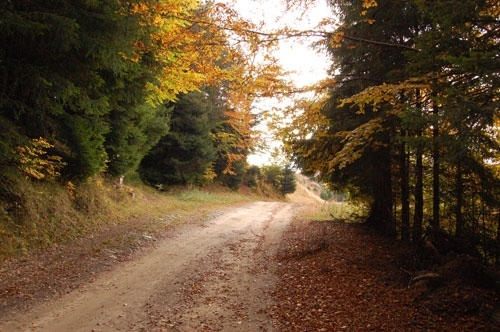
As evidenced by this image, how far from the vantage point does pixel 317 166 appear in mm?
10594

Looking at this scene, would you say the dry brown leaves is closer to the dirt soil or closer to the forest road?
the dirt soil

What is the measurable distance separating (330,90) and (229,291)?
23.6ft

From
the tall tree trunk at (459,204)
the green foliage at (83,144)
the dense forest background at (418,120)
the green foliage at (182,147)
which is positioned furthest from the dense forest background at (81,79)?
the green foliage at (182,147)

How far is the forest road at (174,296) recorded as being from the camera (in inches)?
207

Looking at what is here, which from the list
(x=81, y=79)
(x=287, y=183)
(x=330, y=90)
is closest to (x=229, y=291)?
(x=81, y=79)

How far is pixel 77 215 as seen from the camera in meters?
10.9

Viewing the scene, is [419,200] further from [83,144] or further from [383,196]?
[83,144]

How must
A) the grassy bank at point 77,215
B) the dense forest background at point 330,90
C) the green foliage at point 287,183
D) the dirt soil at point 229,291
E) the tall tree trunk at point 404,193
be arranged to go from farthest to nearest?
the green foliage at point 287,183 → the tall tree trunk at point 404,193 → the grassy bank at point 77,215 → the dense forest background at point 330,90 → the dirt soil at point 229,291

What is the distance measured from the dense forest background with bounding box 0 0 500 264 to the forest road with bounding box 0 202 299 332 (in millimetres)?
3265

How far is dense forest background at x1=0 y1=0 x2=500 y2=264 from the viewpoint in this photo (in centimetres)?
536

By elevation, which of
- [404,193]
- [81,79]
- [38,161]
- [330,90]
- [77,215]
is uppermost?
[330,90]

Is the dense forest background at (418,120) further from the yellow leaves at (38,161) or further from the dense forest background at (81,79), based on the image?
the yellow leaves at (38,161)

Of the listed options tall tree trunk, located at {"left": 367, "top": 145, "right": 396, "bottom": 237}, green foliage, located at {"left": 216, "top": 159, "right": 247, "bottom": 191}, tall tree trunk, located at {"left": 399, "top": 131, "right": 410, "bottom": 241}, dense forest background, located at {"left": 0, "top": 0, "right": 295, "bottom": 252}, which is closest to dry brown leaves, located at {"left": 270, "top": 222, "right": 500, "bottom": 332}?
tall tree trunk, located at {"left": 399, "top": 131, "right": 410, "bottom": 241}

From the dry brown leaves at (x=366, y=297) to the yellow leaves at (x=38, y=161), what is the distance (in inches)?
254
